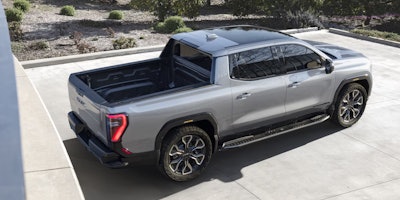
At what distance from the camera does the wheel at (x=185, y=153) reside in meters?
6.71

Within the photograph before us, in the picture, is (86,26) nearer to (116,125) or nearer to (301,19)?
(301,19)

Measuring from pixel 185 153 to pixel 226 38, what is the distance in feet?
6.46

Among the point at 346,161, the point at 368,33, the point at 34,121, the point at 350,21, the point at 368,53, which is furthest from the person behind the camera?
the point at 350,21

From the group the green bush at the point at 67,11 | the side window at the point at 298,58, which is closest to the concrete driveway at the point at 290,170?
the side window at the point at 298,58

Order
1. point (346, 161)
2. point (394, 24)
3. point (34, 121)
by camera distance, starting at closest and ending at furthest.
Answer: point (34, 121) < point (346, 161) < point (394, 24)

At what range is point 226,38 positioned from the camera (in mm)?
7727

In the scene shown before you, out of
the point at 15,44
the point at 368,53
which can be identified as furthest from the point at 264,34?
the point at 15,44

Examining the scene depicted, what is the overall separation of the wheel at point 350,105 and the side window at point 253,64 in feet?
5.07

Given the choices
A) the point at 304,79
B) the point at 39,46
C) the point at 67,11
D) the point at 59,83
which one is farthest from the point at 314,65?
the point at 67,11

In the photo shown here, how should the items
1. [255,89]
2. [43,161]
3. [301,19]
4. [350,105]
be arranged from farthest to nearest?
[301,19], [350,105], [255,89], [43,161]

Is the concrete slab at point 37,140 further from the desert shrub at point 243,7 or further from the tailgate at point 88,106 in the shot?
the desert shrub at point 243,7

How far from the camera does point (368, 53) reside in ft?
45.6

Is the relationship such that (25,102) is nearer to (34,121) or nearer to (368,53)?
(34,121)

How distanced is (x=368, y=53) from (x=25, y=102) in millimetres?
9669
